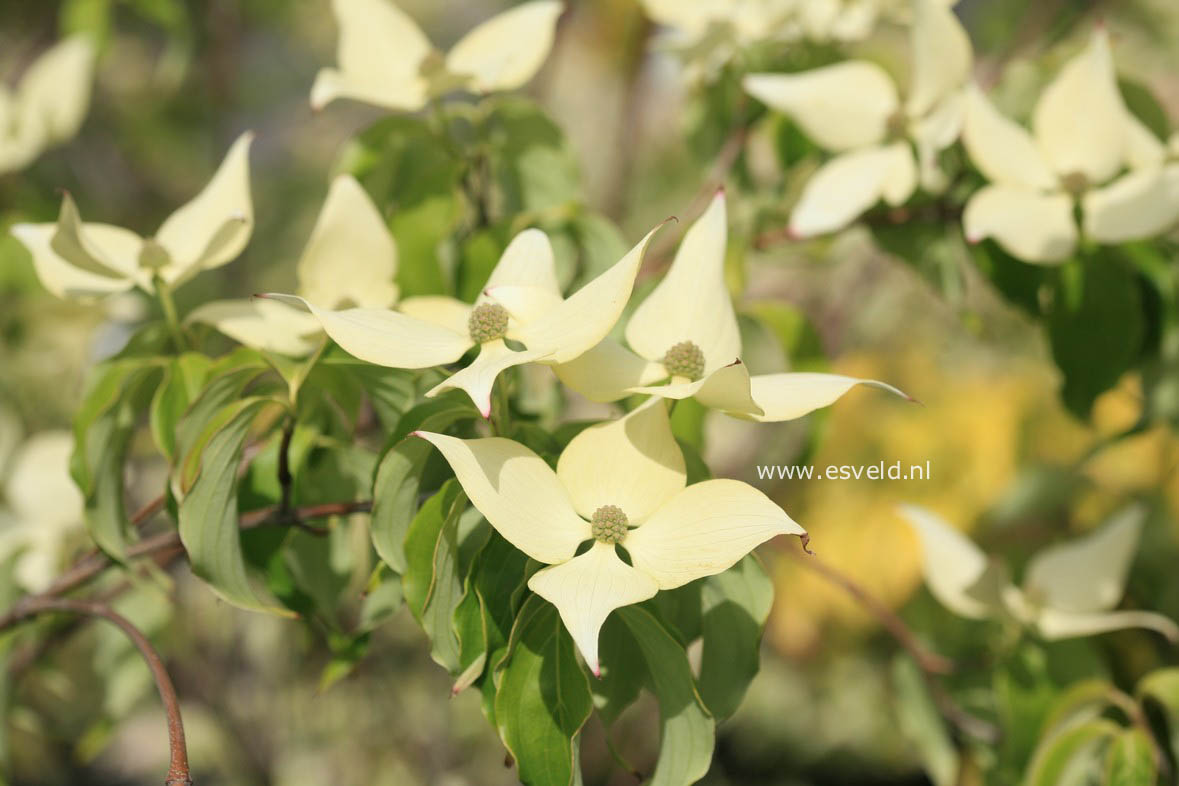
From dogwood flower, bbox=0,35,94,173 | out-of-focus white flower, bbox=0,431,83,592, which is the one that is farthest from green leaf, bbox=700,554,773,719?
dogwood flower, bbox=0,35,94,173

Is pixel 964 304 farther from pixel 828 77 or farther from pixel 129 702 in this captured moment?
pixel 129 702

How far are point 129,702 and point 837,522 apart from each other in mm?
1000

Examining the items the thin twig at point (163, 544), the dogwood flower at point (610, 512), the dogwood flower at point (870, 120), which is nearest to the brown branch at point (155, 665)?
the thin twig at point (163, 544)

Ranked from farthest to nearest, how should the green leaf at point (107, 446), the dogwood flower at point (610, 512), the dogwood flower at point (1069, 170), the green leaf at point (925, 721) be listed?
the green leaf at point (925, 721) → the dogwood flower at point (1069, 170) → the green leaf at point (107, 446) → the dogwood flower at point (610, 512)

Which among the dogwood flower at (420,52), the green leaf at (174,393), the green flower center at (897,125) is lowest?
the green leaf at (174,393)

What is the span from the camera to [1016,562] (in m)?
0.72

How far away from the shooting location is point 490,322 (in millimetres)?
333

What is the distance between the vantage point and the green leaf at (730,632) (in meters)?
0.35

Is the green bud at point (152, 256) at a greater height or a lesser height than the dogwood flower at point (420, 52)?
lesser

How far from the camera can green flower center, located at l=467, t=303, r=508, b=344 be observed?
333 mm

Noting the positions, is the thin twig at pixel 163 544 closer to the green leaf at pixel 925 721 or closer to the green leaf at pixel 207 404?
the green leaf at pixel 207 404

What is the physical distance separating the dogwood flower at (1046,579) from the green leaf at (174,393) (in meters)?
0.39

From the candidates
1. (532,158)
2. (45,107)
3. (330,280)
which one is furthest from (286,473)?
(45,107)

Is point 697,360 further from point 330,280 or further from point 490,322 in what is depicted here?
point 330,280
